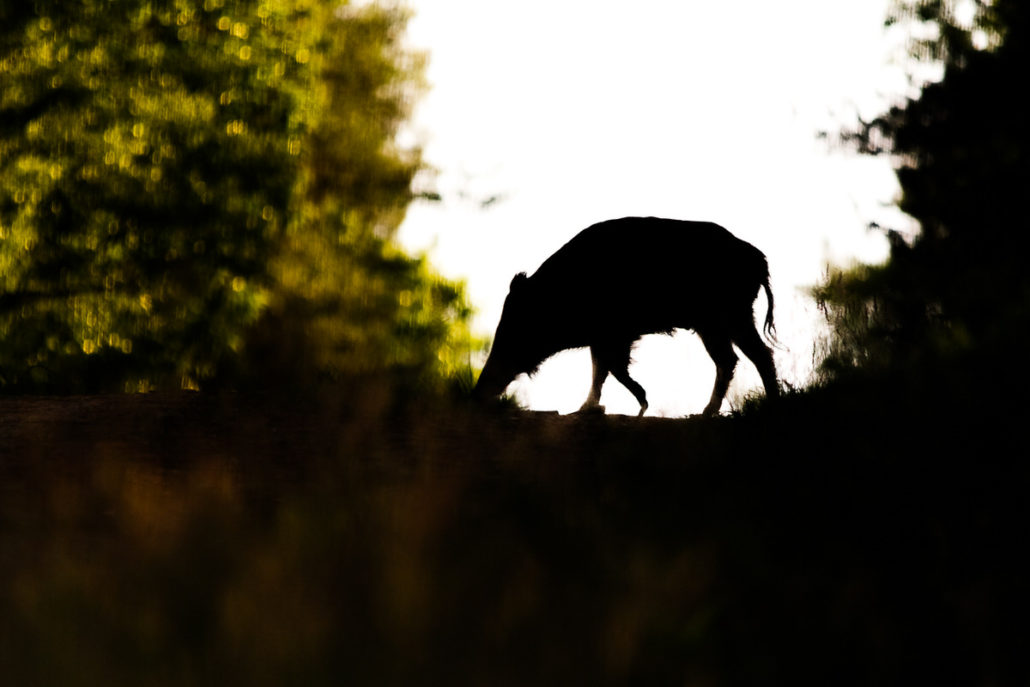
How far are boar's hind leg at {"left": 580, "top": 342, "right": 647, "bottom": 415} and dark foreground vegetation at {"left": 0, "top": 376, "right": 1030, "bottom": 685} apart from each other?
1318mm

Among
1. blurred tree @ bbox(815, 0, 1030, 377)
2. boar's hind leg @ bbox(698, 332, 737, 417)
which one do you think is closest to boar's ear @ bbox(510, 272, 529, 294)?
boar's hind leg @ bbox(698, 332, 737, 417)

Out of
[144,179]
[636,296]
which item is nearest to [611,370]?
[636,296]

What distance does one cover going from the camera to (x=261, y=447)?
26.3 ft

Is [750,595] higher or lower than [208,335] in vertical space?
lower

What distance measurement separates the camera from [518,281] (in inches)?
452

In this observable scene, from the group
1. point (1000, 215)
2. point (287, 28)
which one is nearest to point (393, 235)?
point (287, 28)

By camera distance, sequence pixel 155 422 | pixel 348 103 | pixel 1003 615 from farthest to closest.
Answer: pixel 348 103, pixel 155 422, pixel 1003 615

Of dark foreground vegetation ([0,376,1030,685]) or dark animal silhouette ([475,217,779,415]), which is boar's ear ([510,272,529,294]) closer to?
dark animal silhouette ([475,217,779,415])

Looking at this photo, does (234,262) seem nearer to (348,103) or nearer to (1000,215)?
(348,103)

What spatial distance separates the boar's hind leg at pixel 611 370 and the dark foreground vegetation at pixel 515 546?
132cm

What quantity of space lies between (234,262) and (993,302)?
1090cm

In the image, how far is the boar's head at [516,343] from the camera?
11.1 meters

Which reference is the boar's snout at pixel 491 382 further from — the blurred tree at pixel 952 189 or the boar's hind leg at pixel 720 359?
the blurred tree at pixel 952 189

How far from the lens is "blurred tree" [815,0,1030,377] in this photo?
8094mm
